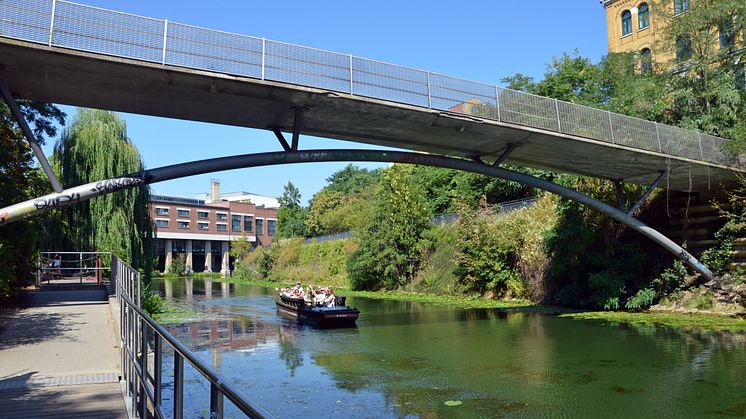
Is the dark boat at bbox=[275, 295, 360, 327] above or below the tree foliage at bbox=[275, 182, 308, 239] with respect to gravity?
below

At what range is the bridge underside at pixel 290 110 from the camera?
9.96 metres

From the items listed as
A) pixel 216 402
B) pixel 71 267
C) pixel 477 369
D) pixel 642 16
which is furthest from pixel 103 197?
pixel 642 16

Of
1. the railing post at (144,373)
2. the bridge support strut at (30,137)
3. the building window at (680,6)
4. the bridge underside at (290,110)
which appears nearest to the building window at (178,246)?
the bridge underside at (290,110)

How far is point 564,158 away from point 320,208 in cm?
4700

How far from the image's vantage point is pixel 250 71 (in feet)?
35.3

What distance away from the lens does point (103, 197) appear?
2069cm

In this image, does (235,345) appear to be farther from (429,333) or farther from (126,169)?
(126,169)

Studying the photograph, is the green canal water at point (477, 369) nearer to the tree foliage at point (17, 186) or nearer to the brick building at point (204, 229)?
the tree foliage at point (17, 186)

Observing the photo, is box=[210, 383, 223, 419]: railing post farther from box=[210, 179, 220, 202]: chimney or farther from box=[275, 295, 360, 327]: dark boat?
box=[210, 179, 220, 202]: chimney

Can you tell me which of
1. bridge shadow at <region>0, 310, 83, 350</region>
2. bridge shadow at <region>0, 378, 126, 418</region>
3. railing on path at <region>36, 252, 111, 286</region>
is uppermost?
railing on path at <region>36, 252, 111, 286</region>

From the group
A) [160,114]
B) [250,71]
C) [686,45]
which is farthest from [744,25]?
[160,114]

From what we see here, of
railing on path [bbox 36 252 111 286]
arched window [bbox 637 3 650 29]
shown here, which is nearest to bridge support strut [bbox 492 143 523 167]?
railing on path [bbox 36 252 111 286]

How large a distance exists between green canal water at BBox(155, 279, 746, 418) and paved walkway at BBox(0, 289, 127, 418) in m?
1.12

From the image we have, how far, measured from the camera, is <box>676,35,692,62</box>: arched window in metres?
21.0
